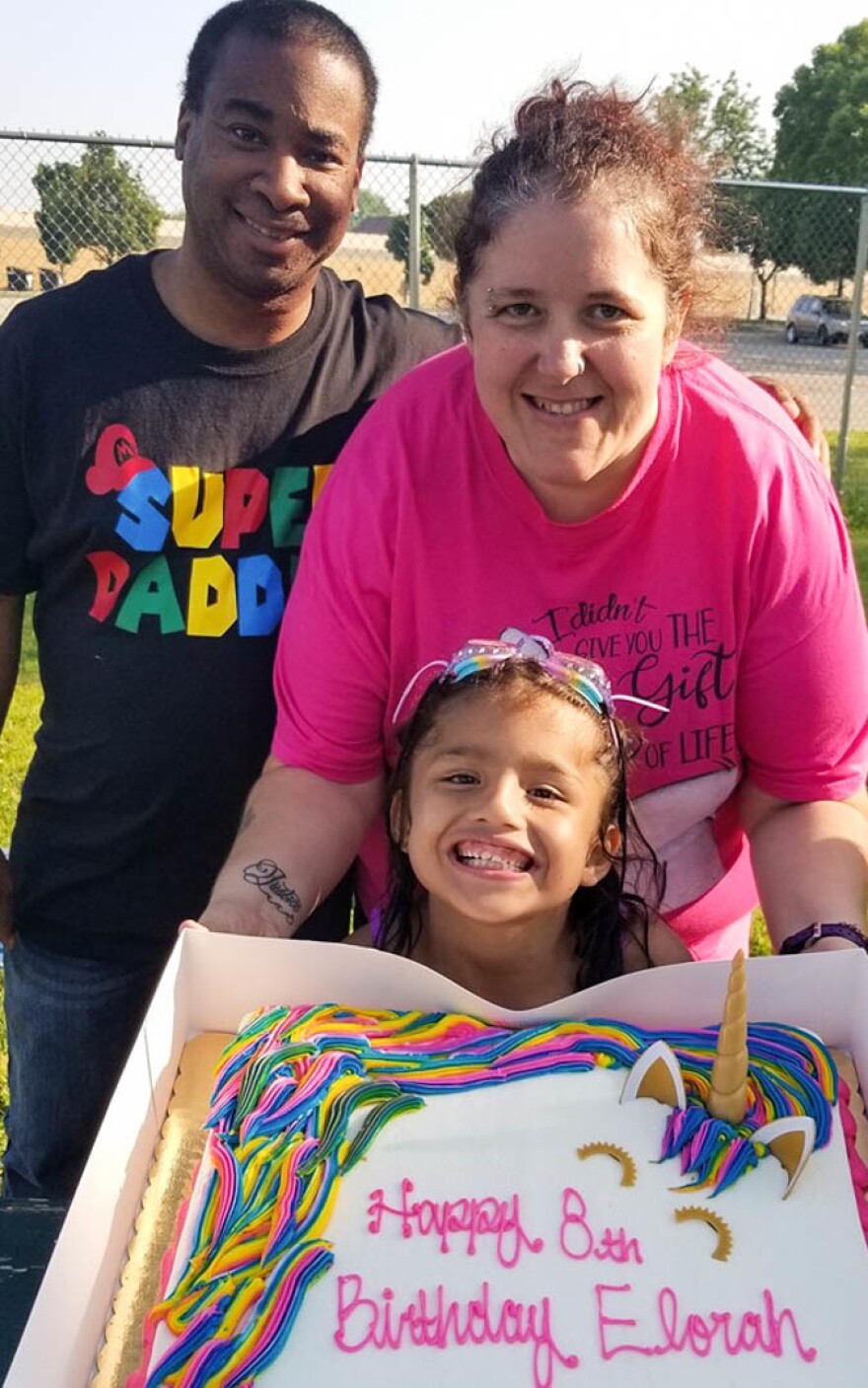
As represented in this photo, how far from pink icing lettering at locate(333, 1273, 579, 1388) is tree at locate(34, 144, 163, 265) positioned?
7583 mm

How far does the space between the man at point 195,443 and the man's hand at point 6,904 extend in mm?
195

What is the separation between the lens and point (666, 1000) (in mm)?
1435

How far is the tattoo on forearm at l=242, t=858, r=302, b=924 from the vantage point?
1741 mm

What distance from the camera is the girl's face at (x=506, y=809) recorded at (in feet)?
5.51

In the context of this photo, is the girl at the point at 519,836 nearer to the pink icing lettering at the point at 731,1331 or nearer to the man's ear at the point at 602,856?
the man's ear at the point at 602,856

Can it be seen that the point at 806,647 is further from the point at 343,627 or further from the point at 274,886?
the point at 274,886

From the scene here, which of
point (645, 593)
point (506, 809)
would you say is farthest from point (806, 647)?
point (506, 809)

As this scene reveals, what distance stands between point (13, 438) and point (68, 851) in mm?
704

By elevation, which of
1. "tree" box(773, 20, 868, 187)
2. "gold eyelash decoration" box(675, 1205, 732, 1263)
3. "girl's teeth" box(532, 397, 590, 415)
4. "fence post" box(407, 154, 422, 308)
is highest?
"tree" box(773, 20, 868, 187)

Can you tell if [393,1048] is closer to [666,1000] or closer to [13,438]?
[666,1000]

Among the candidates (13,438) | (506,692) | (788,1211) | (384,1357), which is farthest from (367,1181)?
(13,438)

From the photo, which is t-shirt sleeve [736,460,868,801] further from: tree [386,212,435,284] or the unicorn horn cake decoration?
tree [386,212,435,284]

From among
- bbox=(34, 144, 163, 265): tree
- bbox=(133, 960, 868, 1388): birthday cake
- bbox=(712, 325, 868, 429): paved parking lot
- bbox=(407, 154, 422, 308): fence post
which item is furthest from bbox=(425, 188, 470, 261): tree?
bbox=(712, 325, 868, 429): paved parking lot

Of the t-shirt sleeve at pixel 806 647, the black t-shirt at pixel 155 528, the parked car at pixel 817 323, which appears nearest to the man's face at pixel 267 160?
the black t-shirt at pixel 155 528
